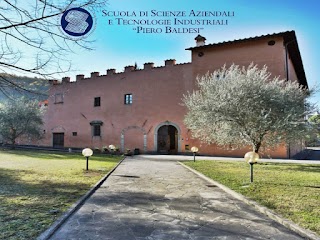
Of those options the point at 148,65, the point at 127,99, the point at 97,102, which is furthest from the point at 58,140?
the point at 148,65

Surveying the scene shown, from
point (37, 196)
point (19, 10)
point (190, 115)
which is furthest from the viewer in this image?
point (190, 115)

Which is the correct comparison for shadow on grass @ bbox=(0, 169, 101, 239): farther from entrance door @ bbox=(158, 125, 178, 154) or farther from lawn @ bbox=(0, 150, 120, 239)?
entrance door @ bbox=(158, 125, 178, 154)

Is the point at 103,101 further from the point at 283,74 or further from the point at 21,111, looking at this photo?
the point at 283,74

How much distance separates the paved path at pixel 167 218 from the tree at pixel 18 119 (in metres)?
18.9

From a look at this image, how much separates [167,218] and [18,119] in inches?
866

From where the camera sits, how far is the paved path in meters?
3.81

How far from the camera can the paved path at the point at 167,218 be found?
150 inches

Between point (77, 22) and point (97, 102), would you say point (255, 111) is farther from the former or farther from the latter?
point (97, 102)

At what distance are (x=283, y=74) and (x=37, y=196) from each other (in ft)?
55.5

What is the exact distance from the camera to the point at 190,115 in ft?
49.6

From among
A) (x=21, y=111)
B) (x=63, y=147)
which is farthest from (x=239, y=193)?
(x=63, y=147)

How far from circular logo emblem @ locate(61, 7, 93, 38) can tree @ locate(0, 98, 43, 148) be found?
19.8m

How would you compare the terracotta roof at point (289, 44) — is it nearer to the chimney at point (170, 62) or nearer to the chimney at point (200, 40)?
the chimney at point (200, 40)

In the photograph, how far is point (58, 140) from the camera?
28484 mm
